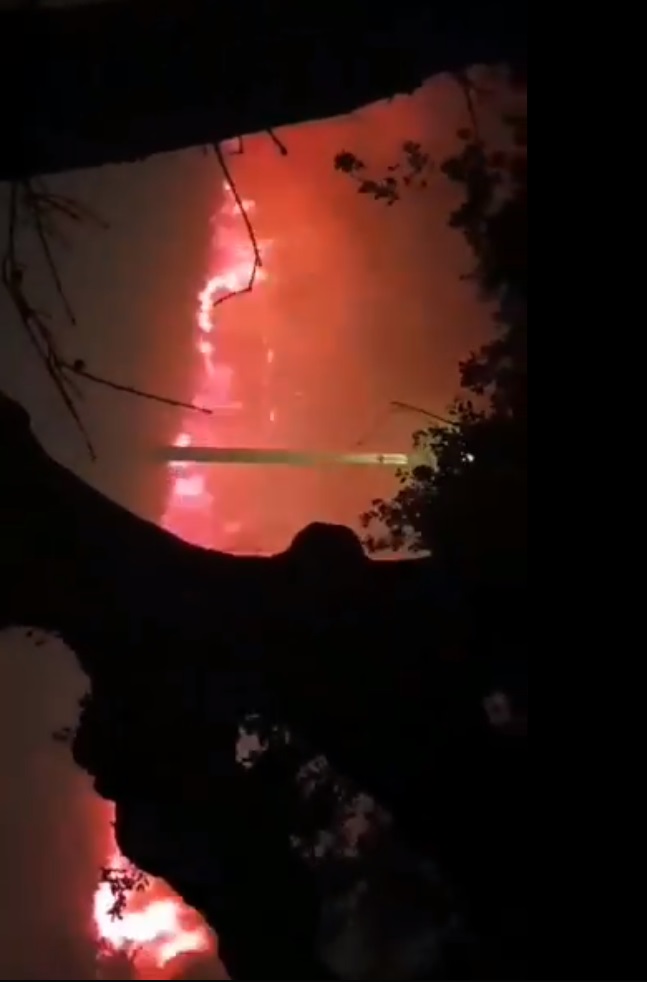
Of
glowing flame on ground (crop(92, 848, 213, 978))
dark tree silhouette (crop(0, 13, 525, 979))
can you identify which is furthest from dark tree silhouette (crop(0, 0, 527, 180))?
glowing flame on ground (crop(92, 848, 213, 978))

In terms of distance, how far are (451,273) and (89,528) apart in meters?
0.42

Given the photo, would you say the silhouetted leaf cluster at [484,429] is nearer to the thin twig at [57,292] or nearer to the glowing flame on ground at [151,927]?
the thin twig at [57,292]

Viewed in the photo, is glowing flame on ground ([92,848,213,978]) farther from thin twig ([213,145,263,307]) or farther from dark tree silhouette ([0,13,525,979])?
thin twig ([213,145,263,307])

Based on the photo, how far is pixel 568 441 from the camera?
3.29 feet

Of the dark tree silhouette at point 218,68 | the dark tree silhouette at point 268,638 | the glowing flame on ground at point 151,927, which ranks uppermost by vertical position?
the dark tree silhouette at point 218,68

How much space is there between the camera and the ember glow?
0.96 m

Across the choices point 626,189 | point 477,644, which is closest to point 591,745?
point 477,644

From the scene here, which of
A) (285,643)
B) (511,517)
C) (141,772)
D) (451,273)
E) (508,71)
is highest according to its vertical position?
(508,71)

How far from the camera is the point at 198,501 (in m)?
1.00

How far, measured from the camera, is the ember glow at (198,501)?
96cm

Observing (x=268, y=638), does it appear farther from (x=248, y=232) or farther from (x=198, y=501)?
(x=248, y=232)

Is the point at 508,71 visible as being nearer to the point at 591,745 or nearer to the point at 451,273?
the point at 451,273

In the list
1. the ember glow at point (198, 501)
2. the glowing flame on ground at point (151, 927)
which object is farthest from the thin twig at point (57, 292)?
the glowing flame on ground at point (151, 927)

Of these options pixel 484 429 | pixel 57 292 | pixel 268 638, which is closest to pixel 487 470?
pixel 484 429
